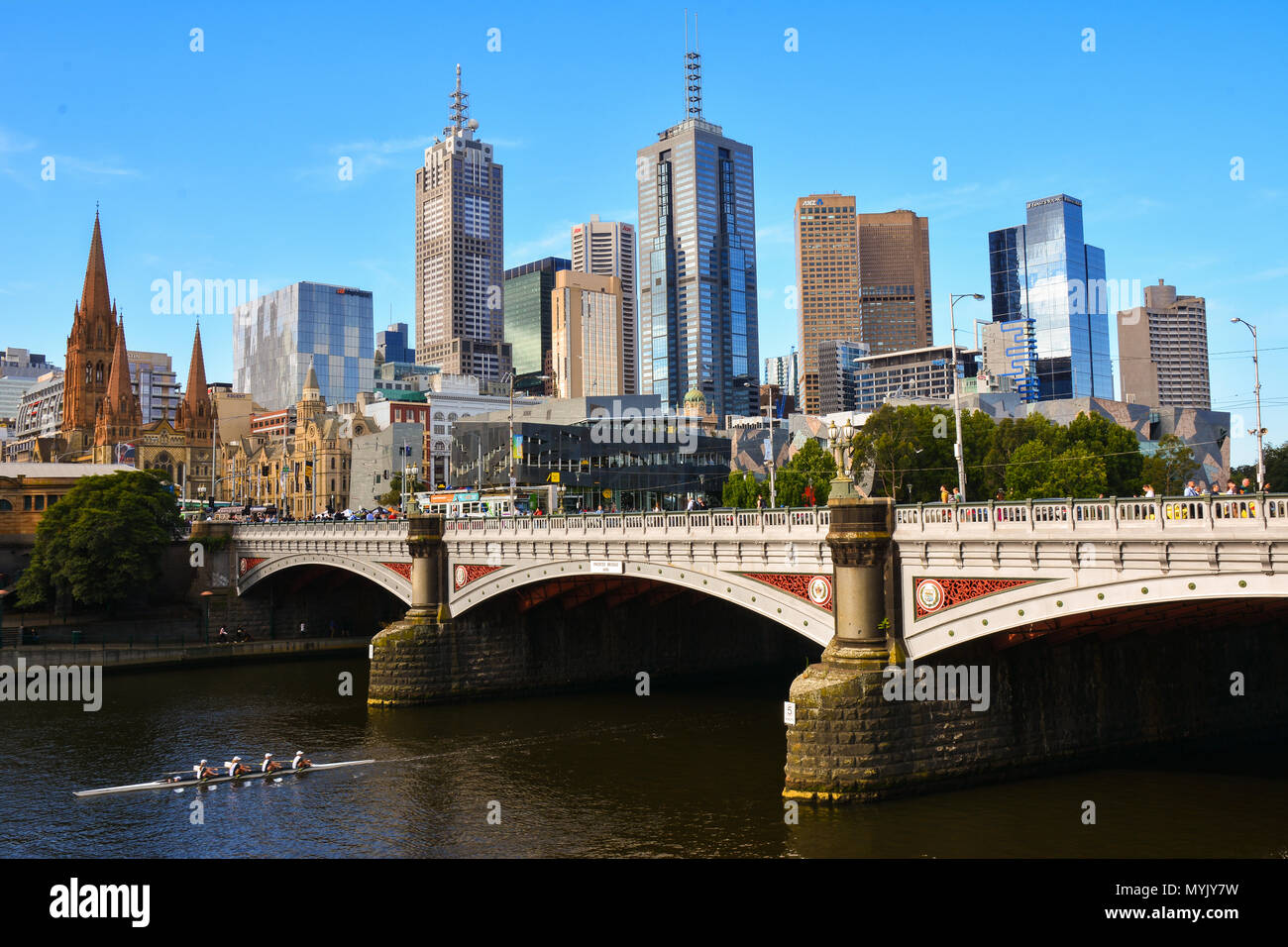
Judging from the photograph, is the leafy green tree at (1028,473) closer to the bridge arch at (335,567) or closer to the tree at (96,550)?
the bridge arch at (335,567)

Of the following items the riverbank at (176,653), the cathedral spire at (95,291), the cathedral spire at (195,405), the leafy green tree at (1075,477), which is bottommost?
the riverbank at (176,653)

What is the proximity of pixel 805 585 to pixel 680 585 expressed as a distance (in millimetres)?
9610

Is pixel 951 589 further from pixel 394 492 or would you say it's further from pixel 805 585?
pixel 394 492

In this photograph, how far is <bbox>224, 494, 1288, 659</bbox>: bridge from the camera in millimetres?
24578

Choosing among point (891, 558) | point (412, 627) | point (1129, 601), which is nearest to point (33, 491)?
point (412, 627)

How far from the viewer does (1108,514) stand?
1049 inches

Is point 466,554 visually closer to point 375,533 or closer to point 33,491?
point 375,533

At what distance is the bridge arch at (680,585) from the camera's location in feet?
114

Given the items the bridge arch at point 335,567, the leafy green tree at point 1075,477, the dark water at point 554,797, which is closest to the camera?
the dark water at point 554,797

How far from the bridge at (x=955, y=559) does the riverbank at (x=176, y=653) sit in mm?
23227

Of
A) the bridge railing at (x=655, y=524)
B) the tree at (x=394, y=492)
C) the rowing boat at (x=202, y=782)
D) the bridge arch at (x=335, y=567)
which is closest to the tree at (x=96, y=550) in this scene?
the bridge arch at (x=335, y=567)

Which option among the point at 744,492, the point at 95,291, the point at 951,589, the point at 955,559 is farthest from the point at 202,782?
the point at 95,291
